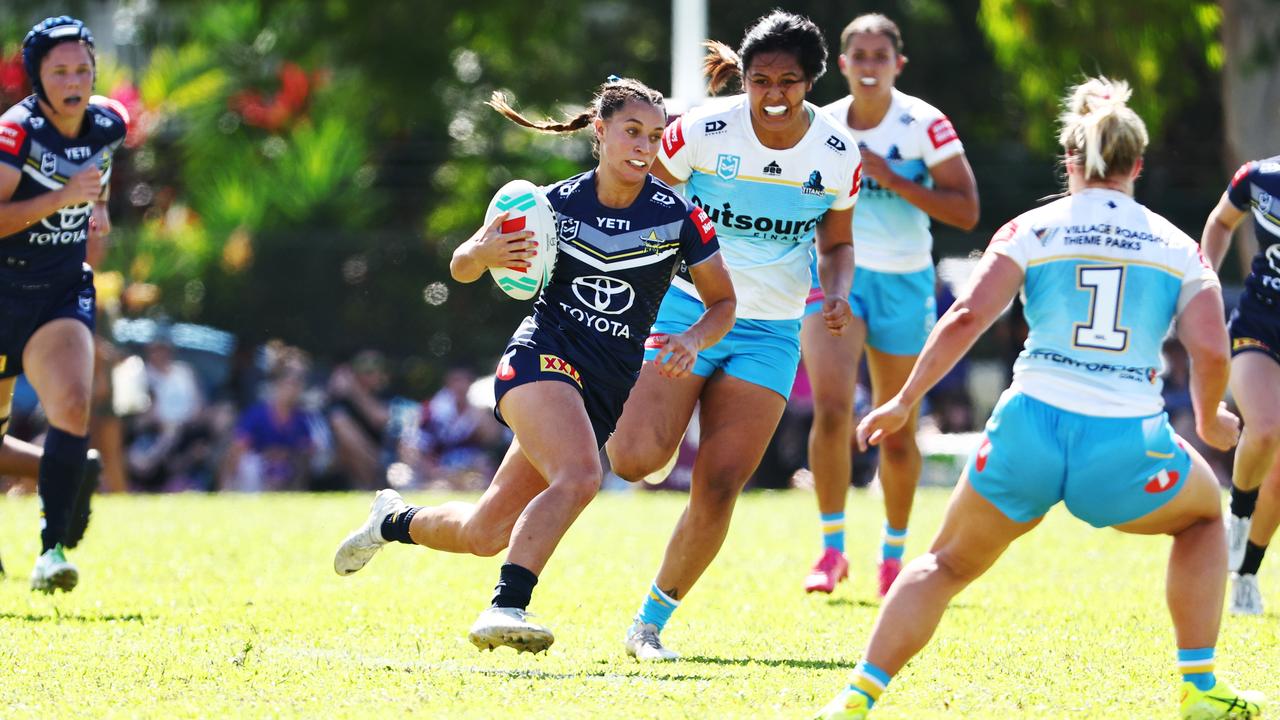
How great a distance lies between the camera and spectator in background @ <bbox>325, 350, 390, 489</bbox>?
691 inches

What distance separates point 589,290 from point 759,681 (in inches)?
59.0

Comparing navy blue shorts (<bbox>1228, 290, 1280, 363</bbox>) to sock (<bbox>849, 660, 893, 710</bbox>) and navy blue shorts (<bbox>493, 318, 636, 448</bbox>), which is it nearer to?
navy blue shorts (<bbox>493, 318, 636, 448</bbox>)

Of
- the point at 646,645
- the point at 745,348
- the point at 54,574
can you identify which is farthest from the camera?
the point at 54,574

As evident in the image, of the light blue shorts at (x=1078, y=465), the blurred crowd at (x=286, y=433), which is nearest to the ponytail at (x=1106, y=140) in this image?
the light blue shorts at (x=1078, y=465)

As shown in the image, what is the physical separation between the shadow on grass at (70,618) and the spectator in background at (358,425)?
1003 cm

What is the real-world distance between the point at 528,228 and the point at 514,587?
124 centimetres

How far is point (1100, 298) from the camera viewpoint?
511 centimetres

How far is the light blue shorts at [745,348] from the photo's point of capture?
6941 millimetres

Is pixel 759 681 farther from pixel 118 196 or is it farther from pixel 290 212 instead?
pixel 118 196

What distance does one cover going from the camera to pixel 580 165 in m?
22.4

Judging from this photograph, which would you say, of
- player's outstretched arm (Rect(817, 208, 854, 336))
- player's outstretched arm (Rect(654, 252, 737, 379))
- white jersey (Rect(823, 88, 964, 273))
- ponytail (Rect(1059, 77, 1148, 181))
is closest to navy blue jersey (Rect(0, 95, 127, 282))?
player's outstretched arm (Rect(654, 252, 737, 379))

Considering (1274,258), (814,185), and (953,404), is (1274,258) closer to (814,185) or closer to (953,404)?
(814,185)

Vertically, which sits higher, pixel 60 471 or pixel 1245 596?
pixel 60 471

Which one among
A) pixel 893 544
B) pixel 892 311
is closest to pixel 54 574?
pixel 893 544
